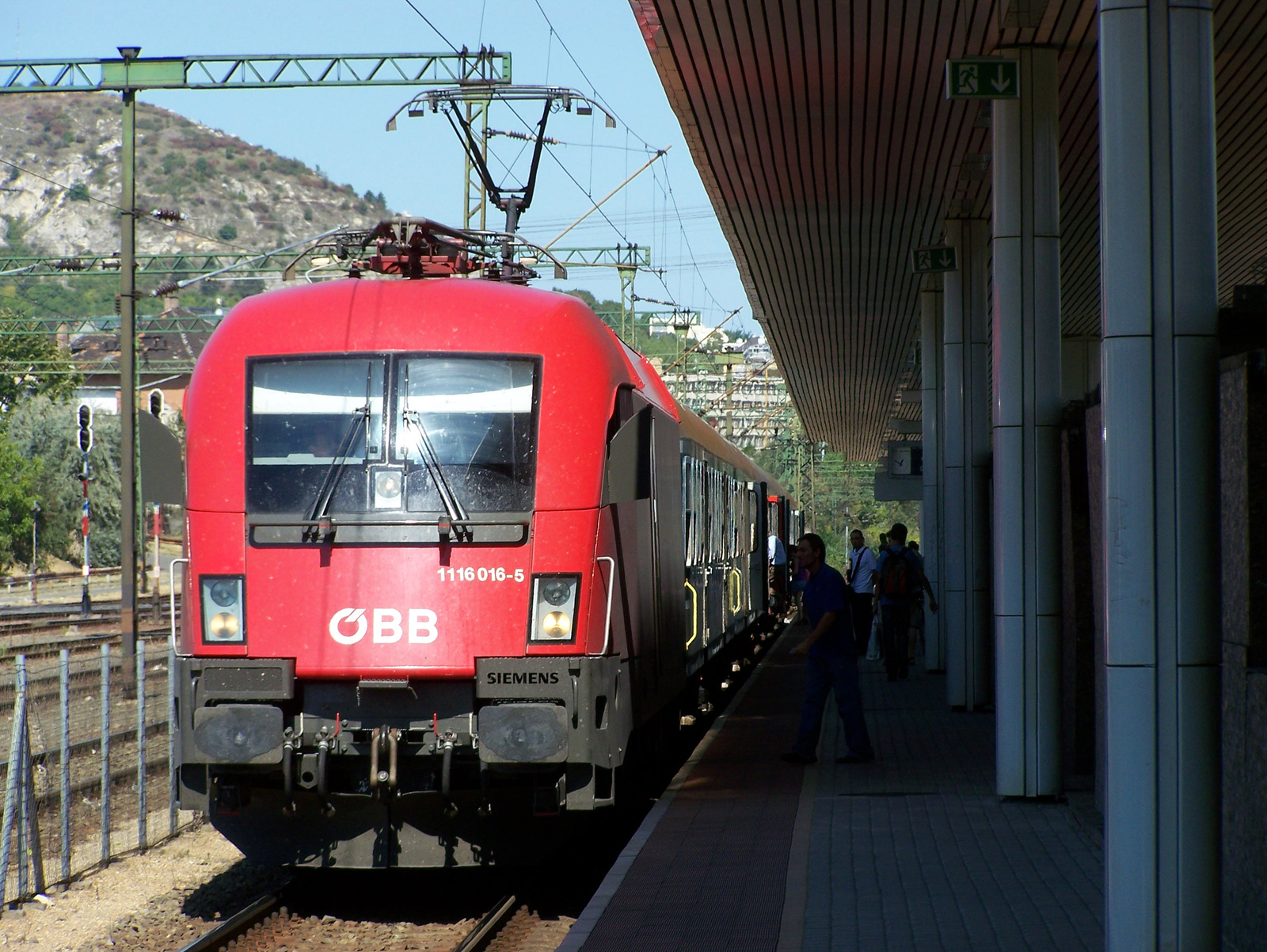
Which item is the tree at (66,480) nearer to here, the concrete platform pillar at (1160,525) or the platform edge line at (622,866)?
the platform edge line at (622,866)

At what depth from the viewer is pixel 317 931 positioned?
8086mm

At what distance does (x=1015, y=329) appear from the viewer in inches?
412

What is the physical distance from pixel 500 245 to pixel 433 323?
3475mm

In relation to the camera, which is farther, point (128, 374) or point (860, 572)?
point (860, 572)

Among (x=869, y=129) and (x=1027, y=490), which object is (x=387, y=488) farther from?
(x=869, y=129)

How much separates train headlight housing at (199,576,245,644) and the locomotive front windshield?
426 mm

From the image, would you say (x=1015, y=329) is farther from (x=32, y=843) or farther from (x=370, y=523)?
(x=32, y=843)

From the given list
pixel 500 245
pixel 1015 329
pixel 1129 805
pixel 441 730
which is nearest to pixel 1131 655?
pixel 1129 805

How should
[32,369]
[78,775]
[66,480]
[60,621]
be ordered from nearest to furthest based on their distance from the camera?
→ [78,775] < [60,621] < [66,480] < [32,369]

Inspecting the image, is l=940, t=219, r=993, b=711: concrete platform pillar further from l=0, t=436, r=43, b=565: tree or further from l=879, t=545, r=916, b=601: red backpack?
l=0, t=436, r=43, b=565: tree

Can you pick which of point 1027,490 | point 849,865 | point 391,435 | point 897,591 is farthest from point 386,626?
point 897,591

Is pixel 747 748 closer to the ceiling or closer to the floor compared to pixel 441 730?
closer to the floor

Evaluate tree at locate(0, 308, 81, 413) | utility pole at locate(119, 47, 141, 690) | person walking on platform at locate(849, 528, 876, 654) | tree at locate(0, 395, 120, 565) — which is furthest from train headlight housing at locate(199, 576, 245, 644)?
tree at locate(0, 395, 120, 565)

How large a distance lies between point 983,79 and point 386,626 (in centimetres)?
587
